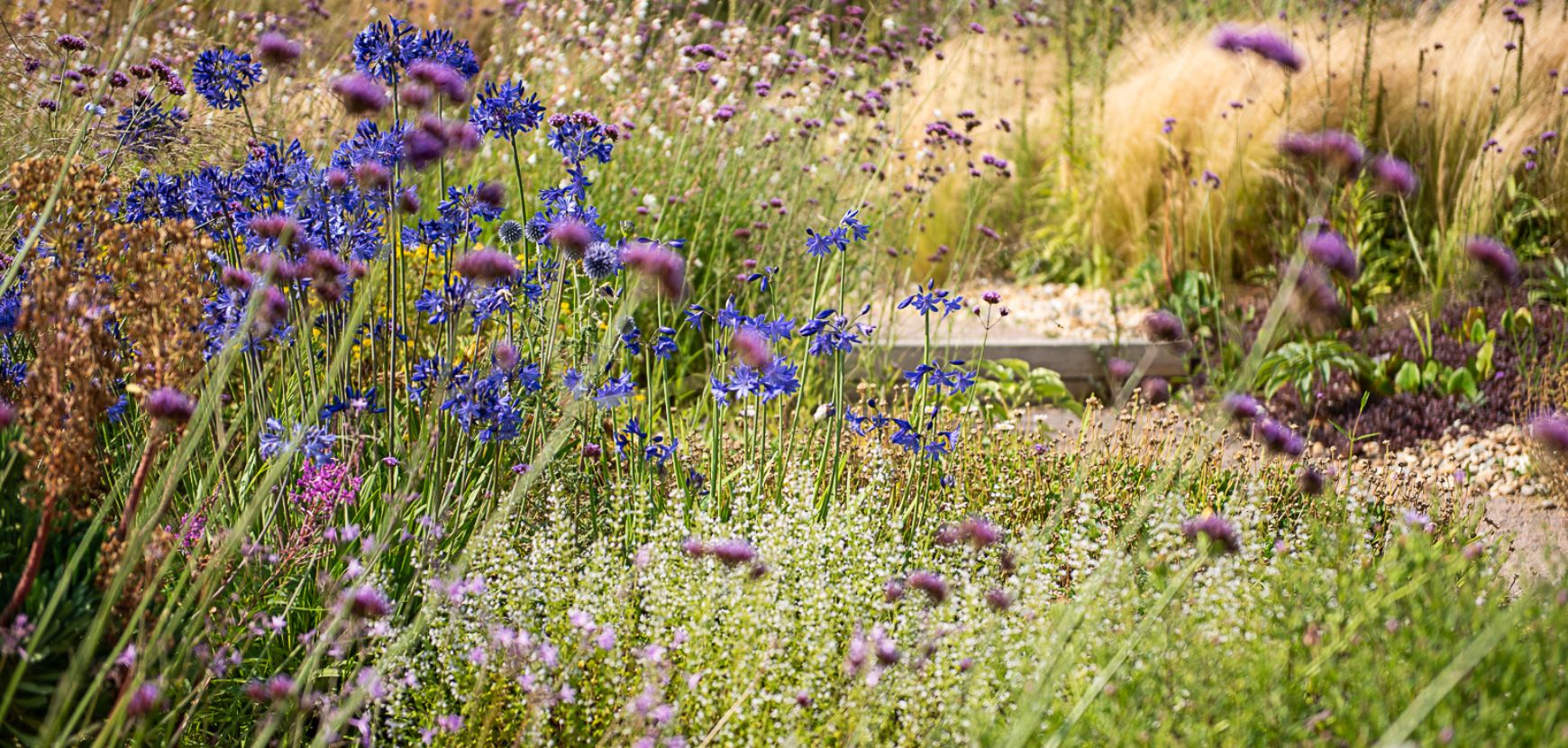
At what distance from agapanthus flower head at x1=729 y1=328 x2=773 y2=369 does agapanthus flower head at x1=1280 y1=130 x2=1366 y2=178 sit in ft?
2.99

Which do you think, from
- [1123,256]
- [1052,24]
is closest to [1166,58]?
[1123,256]

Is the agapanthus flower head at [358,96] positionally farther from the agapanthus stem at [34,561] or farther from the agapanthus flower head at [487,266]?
the agapanthus stem at [34,561]

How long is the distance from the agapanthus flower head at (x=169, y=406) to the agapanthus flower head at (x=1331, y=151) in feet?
5.16

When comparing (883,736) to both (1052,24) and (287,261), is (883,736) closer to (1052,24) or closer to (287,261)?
(287,261)

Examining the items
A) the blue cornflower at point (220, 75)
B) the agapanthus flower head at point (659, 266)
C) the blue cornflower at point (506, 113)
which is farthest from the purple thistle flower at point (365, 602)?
the blue cornflower at point (220, 75)

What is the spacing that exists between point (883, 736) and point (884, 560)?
40 cm

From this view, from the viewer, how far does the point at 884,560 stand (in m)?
2.53

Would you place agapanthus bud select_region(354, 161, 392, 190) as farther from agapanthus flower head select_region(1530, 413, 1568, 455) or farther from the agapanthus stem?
agapanthus flower head select_region(1530, 413, 1568, 455)

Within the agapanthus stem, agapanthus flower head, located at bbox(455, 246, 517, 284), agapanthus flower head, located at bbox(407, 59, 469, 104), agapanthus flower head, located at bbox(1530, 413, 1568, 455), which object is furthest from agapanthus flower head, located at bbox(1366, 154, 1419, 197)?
the agapanthus stem

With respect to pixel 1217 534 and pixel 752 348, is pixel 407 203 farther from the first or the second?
pixel 1217 534

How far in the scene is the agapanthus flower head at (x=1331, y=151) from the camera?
165 cm

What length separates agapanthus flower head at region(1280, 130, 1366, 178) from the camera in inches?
64.8

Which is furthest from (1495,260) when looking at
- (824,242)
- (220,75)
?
(220,75)

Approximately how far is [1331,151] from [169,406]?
1.59 metres
